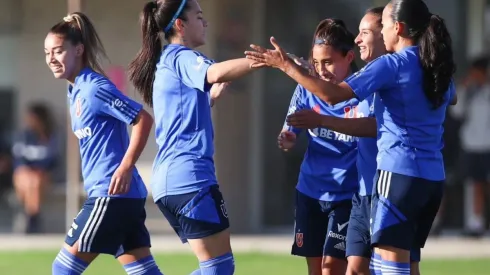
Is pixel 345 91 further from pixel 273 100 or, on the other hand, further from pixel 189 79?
pixel 273 100

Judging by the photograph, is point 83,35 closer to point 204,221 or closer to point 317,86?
point 204,221

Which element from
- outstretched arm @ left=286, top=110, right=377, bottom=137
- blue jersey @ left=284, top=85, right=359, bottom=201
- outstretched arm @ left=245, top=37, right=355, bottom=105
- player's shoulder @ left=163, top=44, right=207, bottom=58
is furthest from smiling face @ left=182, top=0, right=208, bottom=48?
blue jersey @ left=284, top=85, right=359, bottom=201

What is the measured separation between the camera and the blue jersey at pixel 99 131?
621 cm

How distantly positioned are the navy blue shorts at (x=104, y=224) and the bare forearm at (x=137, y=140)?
290 mm

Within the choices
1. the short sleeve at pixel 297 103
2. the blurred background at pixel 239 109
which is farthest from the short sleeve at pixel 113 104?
the blurred background at pixel 239 109

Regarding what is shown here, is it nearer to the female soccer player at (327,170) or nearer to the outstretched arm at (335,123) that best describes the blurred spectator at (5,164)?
the female soccer player at (327,170)

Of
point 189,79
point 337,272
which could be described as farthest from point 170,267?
point 189,79

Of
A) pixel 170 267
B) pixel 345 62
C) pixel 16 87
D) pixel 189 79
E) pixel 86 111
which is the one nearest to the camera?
pixel 189 79

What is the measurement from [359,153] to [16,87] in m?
8.94

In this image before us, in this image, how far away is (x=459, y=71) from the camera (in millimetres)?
13445

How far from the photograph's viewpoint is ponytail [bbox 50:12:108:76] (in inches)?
255

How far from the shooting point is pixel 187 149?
19.3 ft

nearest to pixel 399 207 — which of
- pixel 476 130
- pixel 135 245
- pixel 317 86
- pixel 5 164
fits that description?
pixel 317 86

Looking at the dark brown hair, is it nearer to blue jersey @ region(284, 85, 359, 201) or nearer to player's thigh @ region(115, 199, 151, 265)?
player's thigh @ region(115, 199, 151, 265)
